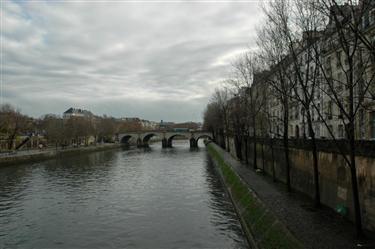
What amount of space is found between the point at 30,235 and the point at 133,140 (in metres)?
118

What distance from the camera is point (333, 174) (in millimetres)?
17812

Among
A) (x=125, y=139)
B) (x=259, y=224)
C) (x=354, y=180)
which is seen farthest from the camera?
(x=125, y=139)

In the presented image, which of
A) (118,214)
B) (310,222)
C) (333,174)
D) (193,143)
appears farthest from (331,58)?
(193,143)

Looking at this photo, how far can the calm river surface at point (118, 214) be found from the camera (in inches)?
685

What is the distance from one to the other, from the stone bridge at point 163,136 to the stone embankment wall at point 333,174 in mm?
88974

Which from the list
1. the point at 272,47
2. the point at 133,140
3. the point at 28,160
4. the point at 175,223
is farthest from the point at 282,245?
the point at 133,140

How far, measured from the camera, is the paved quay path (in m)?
12.3

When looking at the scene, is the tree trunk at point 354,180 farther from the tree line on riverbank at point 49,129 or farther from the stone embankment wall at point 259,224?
the tree line on riverbank at point 49,129

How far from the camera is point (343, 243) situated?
12219mm

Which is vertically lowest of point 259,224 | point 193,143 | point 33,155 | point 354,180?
point 259,224

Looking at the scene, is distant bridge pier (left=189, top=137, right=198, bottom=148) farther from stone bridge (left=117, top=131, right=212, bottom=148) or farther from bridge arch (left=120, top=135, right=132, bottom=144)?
bridge arch (left=120, top=135, right=132, bottom=144)

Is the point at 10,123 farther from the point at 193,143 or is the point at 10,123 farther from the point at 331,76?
the point at 331,76

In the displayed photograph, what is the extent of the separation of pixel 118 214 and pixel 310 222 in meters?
12.2

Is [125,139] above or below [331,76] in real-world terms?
below
